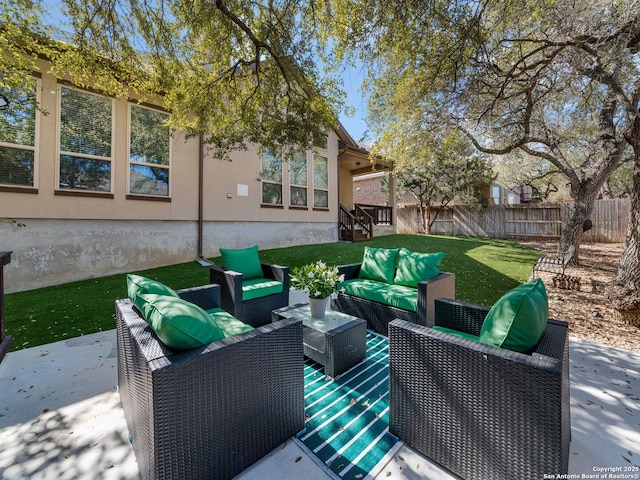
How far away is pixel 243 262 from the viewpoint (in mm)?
4527

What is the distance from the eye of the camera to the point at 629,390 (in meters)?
2.52

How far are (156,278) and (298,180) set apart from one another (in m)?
5.77

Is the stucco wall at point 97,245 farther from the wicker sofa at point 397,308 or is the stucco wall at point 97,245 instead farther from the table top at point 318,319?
the table top at point 318,319

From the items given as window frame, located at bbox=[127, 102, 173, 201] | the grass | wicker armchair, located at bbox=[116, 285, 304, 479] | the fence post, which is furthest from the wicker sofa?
window frame, located at bbox=[127, 102, 173, 201]

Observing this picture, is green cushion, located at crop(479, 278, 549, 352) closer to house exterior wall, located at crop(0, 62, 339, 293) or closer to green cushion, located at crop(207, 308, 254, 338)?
green cushion, located at crop(207, 308, 254, 338)

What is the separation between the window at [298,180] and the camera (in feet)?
33.1

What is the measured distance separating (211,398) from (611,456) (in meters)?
2.58

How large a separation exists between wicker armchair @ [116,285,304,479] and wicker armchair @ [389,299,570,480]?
30.3 inches

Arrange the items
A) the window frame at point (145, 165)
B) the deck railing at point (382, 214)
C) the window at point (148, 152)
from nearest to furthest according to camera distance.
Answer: the window frame at point (145, 165)
the window at point (148, 152)
the deck railing at point (382, 214)

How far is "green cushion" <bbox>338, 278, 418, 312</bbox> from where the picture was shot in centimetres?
349

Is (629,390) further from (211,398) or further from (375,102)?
(375,102)

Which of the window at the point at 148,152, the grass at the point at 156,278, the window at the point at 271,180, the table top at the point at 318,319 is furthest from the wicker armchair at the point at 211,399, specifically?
the window at the point at 271,180

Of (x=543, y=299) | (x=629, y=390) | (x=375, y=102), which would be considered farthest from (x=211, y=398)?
(x=375, y=102)

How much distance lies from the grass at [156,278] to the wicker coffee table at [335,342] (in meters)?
3.16
